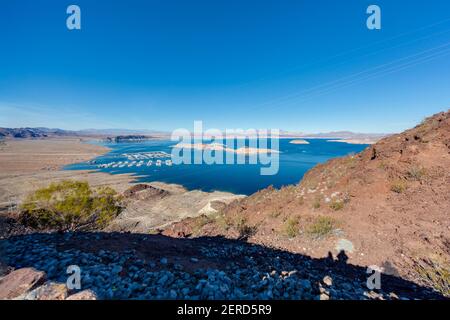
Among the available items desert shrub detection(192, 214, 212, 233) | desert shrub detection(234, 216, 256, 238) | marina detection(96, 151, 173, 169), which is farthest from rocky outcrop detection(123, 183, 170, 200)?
marina detection(96, 151, 173, 169)

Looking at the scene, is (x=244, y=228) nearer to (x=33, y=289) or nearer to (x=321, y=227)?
(x=321, y=227)

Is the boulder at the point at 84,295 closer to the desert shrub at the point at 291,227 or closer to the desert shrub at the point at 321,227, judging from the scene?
the desert shrub at the point at 291,227

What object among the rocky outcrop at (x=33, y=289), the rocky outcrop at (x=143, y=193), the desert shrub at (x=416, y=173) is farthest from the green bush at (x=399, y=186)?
the rocky outcrop at (x=143, y=193)

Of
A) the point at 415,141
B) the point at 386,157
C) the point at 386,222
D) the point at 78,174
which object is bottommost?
the point at 78,174

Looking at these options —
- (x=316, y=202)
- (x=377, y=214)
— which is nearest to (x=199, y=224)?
(x=316, y=202)

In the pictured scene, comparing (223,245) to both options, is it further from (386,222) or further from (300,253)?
(386,222)

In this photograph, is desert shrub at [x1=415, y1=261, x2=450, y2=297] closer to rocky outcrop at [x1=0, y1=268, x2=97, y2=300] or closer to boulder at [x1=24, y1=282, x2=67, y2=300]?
rocky outcrop at [x1=0, y1=268, x2=97, y2=300]
